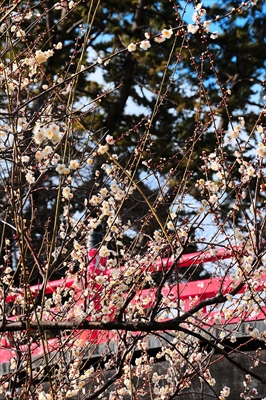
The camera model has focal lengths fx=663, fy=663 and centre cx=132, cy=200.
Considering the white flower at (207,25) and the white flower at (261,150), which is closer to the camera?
the white flower at (261,150)

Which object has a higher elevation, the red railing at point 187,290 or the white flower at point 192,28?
the white flower at point 192,28

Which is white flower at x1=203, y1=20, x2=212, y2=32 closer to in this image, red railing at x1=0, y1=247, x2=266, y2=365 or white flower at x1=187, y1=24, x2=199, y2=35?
white flower at x1=187, y1=24, x2=199, y2=35

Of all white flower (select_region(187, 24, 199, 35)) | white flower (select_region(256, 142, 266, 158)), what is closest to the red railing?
white flower (select_region(256, 142, 266, 158))

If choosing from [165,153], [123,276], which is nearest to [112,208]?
[123,276]

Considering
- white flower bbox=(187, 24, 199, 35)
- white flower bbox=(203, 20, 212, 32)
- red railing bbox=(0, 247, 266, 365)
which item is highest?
white flower bbox=(203, 20, 212, 32)

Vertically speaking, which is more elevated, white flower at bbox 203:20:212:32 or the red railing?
white flower at bbox 203:20:212:32

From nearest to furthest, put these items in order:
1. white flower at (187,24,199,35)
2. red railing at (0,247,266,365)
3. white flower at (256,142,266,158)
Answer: white flower at (256,142,266,158) < white flower at (187,24,199,35) < red railing at (0,247,266,365)

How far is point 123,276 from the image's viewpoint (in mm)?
2746

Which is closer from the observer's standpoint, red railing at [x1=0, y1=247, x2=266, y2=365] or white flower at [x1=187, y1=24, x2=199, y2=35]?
white flower at [x1=187, y1=24, x2=199, y2=35]

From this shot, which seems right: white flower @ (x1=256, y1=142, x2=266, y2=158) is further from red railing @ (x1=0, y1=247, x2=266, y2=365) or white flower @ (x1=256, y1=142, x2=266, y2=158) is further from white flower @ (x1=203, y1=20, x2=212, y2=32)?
white flower @ (x1=203, y1=20, x2=212, y2=32)

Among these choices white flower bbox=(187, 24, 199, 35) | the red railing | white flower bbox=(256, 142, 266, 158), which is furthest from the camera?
the red railing

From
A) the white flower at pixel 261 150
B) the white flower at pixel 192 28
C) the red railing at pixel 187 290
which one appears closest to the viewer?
the white flower at pixel 261 150

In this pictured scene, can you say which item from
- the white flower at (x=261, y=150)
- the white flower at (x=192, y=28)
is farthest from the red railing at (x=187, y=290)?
the white flower at (x=192, y=28)

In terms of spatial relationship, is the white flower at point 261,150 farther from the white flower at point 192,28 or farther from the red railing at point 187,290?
the white flower at point 192,28
